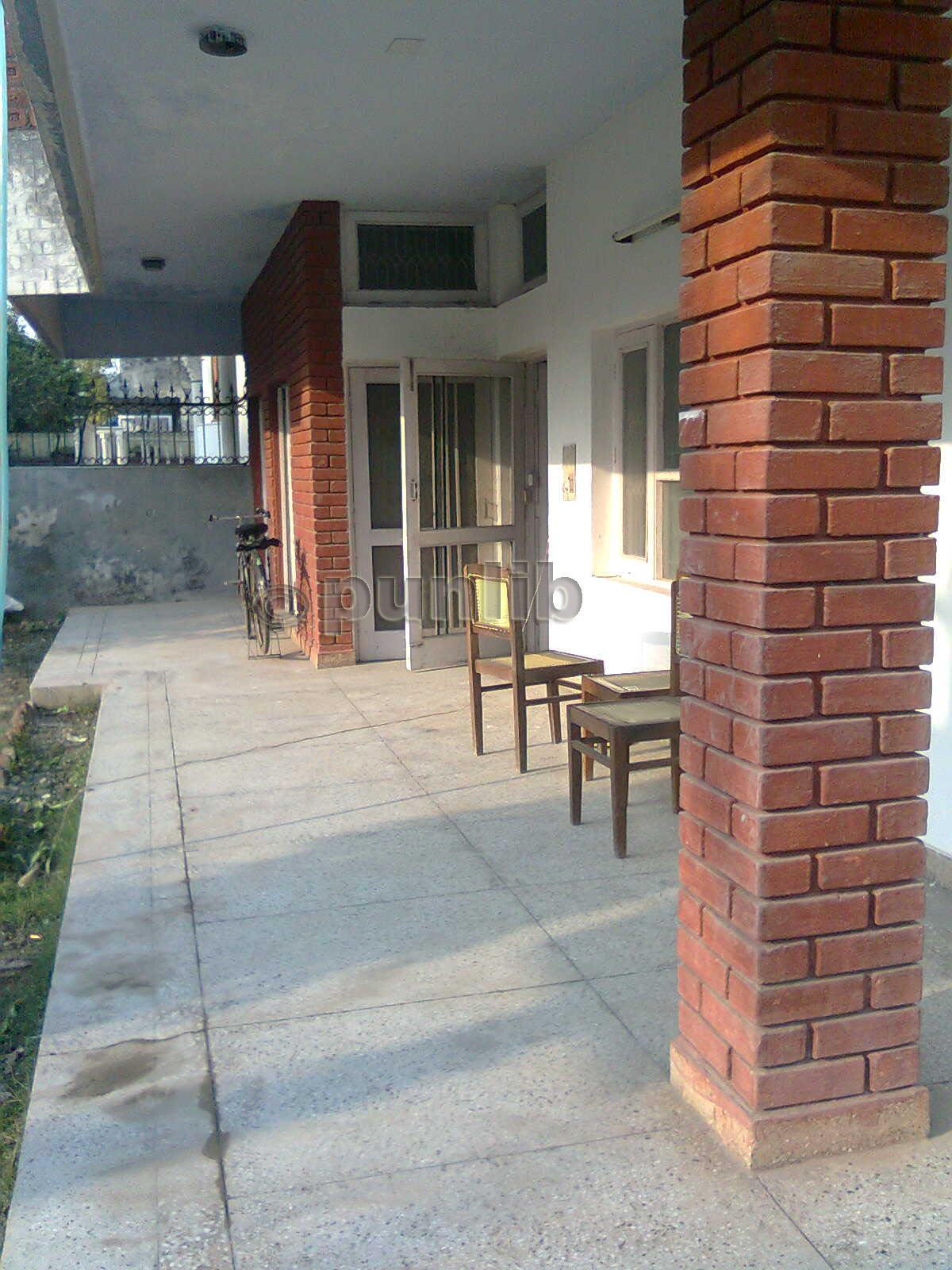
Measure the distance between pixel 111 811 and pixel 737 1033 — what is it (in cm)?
317

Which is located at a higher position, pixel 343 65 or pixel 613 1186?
pixel 343 65

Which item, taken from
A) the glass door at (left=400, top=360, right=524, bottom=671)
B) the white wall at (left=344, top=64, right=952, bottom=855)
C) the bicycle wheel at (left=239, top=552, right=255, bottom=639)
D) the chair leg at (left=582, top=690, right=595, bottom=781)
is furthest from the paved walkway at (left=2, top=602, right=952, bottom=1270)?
the bicycle wheel at (left=239, top=552, right=255, bottom=639)

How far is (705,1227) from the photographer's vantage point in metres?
2.09

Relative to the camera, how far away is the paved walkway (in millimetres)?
2092

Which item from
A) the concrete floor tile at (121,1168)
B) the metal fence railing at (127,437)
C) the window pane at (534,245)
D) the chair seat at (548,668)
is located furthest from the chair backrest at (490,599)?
the metal fence railing at (127,437)

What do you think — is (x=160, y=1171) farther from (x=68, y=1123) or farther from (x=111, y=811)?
(x=111, y=811)

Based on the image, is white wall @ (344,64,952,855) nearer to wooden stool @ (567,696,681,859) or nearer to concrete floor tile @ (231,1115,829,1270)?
wooden stool @ (567,696,681,859)

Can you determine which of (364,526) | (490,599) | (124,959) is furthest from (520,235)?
(124,959)

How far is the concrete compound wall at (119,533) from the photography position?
12039 mm

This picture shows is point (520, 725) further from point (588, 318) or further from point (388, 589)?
point (388, 589)

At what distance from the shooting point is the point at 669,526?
5828mm

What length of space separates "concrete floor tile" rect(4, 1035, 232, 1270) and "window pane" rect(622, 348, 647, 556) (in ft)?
13.2

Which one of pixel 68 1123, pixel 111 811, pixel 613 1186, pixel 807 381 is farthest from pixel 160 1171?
pixel 111 811

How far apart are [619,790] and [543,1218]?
6.45 feet
